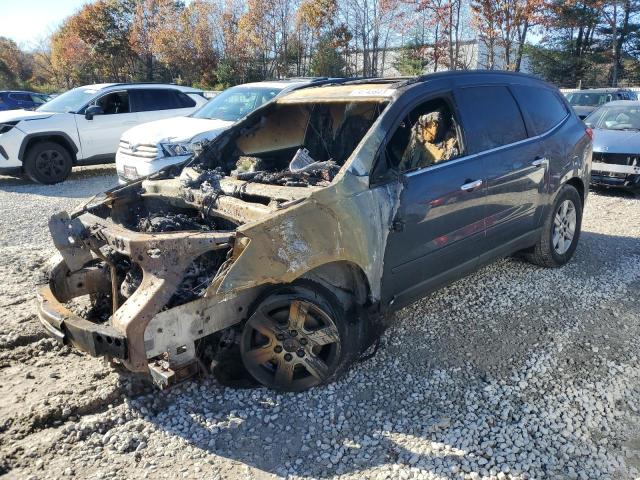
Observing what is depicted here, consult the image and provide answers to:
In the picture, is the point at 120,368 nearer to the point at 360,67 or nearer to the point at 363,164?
the point at 363,164

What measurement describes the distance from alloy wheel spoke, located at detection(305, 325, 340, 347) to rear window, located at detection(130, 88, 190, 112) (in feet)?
30.3

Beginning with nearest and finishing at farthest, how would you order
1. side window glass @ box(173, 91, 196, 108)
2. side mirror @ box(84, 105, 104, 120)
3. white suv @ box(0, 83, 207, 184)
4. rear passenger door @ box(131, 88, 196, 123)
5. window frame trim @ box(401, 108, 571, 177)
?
window frame trim @ box(401, 108, 571, 177) → white suv @ box(0, 83, 207, 184) → side mirror @ box(84, 105, 104, 120) → rear passenger door @ box(131, 88, 196, 123) → side window glass @ box(173, 91, 196, 108)

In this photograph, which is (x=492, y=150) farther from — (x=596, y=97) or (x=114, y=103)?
(x=596, y=97)

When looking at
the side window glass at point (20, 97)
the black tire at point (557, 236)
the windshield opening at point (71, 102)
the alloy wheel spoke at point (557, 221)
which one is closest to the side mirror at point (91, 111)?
the windshield opening at point (71, 102)

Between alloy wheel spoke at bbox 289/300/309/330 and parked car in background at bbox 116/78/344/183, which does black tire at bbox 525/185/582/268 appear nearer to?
alloy wheel spoke at bbox 289/300/309/330

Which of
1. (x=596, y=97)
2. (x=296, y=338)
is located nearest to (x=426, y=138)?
(x=296, y=338)

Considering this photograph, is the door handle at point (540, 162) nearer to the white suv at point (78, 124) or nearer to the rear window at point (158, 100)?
A: the white suv at point (78, 124)

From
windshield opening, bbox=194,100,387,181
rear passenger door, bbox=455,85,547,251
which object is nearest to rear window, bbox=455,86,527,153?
rear passenger door, bbox=455,85,547,251

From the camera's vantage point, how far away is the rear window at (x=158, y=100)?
11.0m

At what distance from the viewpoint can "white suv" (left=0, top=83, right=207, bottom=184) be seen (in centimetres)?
977

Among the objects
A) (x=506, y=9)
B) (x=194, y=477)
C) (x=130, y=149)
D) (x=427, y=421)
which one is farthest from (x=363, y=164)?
(x=506, y=9)

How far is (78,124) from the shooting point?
33.6ft

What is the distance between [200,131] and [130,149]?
1.16 meters

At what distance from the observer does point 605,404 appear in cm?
318
